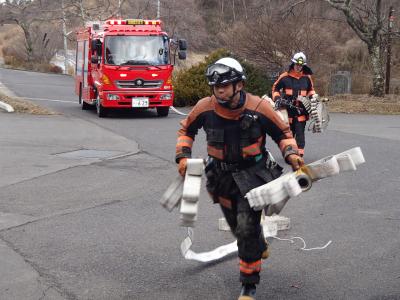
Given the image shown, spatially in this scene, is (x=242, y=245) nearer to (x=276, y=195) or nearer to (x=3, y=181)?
(x=276, y=195)

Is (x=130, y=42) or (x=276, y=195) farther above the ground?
(x=130, y=42)

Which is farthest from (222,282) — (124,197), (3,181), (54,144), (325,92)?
(325,92)

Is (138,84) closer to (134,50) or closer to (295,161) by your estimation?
(134,50)

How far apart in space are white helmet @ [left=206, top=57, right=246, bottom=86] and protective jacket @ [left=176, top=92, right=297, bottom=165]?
0.21m

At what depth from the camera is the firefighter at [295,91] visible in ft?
36.5

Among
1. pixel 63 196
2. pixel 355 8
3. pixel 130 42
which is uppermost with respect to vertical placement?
pixel 355 8

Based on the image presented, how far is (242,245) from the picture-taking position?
493 centimetres

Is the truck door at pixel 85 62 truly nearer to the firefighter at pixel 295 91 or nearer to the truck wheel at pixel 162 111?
the truck wheel at pixel 162 111

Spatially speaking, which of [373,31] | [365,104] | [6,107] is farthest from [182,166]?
[373,31]

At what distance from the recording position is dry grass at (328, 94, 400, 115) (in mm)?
22922

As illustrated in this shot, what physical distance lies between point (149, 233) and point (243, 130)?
253 centimetres

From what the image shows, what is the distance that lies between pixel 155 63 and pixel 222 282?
49.9ft

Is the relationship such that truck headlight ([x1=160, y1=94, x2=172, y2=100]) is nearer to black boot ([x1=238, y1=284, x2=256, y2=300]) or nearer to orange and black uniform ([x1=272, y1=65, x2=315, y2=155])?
orange and black uniform ([x1=272, y1=65, x2=315, y2=155])

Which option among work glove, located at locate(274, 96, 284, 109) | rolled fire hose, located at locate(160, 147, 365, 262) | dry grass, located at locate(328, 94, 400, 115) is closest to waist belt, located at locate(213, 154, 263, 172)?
rolled fire hose, located at locate(160, 147, 365, 262)
